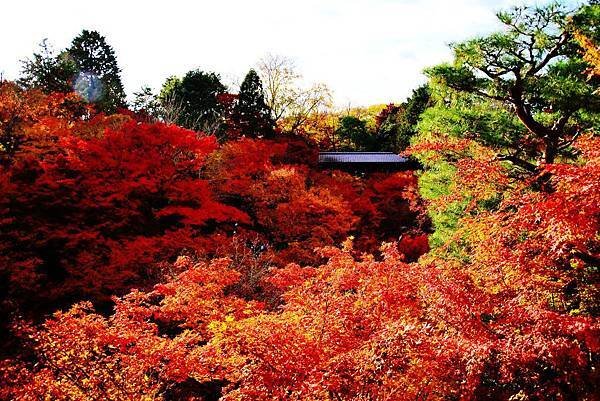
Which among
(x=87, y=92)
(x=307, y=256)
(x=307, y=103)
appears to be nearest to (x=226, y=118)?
(x=307, y=103)

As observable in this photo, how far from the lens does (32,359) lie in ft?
36.6

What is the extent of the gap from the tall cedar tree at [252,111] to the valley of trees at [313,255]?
12.4 ft

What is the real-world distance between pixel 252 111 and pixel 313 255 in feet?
42.0

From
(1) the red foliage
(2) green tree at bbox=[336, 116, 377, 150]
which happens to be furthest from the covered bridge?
(1) the red foliage

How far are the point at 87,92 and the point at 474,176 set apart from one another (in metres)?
26.8

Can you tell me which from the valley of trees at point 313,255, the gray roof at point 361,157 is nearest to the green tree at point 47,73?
the valley of trees at point 313,255

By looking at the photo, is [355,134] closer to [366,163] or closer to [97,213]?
[366,163]

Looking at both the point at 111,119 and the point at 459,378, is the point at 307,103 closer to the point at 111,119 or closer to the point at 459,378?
the point at 111,119

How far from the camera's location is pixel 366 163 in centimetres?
2891

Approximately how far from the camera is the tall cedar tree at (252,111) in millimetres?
28312

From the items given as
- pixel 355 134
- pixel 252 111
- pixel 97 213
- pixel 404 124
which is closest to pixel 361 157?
pixel 404 124

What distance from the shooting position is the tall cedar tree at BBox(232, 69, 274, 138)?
2831 centimetres

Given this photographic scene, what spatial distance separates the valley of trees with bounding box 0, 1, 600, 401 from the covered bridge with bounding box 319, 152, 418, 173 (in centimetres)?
329

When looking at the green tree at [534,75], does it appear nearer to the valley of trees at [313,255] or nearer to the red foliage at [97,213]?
the valley of trees at [313,255]
